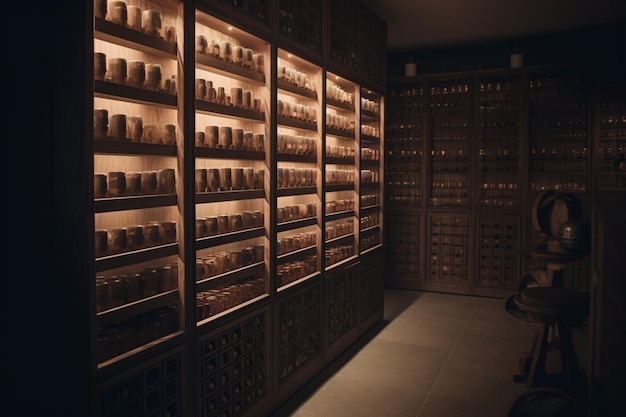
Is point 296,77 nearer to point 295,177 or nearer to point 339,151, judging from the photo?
point 295,177

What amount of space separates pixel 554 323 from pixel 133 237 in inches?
106

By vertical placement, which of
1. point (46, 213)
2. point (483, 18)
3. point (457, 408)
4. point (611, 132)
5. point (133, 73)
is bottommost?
point (457, 408)

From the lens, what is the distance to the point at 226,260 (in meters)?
2.95

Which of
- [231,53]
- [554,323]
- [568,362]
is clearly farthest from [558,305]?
[231,53]

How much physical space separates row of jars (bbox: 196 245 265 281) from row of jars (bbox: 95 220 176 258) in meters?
0.30

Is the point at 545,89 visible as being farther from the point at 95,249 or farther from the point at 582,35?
the point at 95,249

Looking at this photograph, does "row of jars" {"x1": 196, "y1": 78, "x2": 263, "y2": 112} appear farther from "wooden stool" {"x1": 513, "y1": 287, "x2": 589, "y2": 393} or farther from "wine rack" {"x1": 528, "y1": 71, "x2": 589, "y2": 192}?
"wine rack" {"x1": 528, "y1": 71, "x2": 589, "y2": 192}

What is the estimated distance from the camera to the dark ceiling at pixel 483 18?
17.1 feet

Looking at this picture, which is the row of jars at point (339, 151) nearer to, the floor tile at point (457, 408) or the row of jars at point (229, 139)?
the row of jars at point (229, 139)

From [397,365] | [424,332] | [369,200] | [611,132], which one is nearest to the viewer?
[397,365]

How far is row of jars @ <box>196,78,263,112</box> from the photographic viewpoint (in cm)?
268

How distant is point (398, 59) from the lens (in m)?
7.39

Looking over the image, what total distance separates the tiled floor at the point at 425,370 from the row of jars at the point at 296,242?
97 cm

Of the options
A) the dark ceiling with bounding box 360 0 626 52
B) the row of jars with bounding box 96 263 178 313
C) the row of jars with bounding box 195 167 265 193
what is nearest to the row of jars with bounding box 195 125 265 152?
the row of jars with bounding box 195 167 265 193
